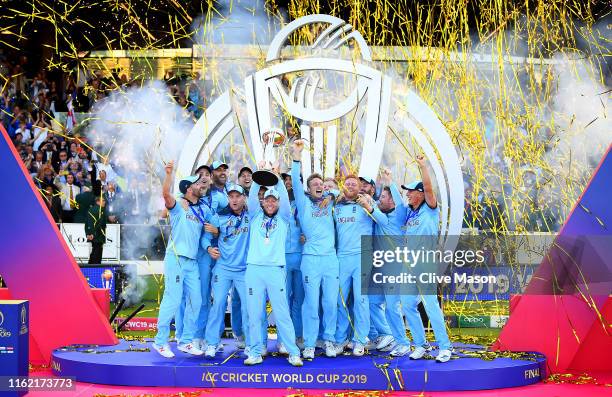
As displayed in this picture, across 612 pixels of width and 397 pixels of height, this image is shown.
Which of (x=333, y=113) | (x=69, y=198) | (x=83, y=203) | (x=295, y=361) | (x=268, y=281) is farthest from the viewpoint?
(x=69, y=198)

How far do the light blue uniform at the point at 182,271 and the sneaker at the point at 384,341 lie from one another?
200cm

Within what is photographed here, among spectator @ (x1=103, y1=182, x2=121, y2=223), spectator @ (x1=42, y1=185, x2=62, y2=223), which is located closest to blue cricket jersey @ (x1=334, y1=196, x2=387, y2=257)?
spectator @ (x1=103, y1=182, x2=121, y2=223)

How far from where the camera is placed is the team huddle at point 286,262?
8148 millimetres

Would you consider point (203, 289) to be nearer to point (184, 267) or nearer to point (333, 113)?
point (184, 267)

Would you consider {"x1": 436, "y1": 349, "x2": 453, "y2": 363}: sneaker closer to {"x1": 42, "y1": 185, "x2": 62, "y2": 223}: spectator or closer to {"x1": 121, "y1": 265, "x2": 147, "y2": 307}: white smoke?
{"x1": 121, "y1": 265, "x2": 147, "y2": 307}: white smoke

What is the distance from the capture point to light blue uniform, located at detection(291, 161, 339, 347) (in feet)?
27.7

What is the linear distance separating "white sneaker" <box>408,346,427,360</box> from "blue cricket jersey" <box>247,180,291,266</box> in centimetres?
159

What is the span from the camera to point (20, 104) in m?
16.9

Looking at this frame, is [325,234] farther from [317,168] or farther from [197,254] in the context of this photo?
[317,168]

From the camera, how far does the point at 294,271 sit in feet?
28.9

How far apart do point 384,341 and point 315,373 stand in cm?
141

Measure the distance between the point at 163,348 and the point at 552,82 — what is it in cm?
A: 1009

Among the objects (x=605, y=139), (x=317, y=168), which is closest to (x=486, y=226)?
(x=605, y=139)

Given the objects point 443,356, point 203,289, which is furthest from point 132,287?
point 443,356
